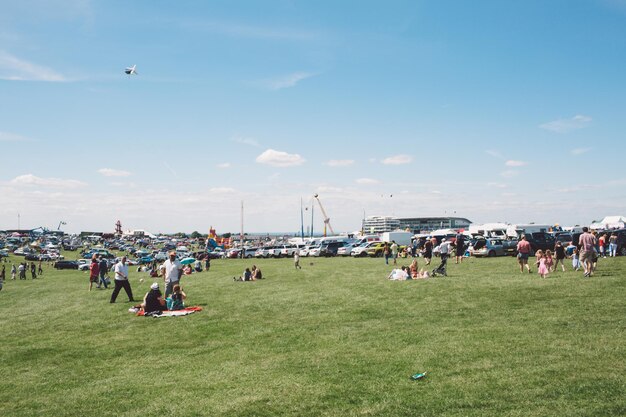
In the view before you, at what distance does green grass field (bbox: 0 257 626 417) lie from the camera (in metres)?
7.44

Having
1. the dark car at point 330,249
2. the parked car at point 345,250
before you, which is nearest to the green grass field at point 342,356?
the parked car at point 345,250

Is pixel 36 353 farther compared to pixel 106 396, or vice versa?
pixel 36 353

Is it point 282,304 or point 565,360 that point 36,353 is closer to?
point 282,304

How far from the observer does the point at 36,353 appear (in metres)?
12.1

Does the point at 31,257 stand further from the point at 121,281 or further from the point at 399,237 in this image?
the point at 121,281

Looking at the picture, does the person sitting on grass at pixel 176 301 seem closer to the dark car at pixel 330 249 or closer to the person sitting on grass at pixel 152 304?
the person sitting on grass at pixel 152 304

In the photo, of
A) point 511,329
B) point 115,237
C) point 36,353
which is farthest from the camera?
point 115,237

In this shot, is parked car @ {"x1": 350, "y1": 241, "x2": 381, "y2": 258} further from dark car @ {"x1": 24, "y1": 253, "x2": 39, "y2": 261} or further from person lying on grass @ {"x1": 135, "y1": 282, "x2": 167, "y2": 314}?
dark car @ {"x1": 24, "y1": 253, "x2": 39, "y2": 261}

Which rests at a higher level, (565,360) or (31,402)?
(565,360)

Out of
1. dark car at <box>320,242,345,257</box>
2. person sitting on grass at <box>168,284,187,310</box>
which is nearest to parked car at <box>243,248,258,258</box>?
dark car at <box>320,242,345,257</box>

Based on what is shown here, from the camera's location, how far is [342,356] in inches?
394

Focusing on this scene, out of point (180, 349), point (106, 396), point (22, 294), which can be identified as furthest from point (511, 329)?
point (22, 294)

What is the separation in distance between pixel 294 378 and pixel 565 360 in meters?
4.99

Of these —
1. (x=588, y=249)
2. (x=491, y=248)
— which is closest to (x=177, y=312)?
(x=588, y=249)
